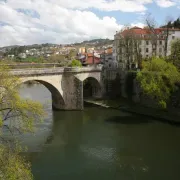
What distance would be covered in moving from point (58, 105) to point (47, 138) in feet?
37.9

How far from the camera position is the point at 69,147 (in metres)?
23.9

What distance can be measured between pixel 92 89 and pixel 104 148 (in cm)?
2368

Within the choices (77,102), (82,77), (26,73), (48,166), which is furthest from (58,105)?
(48,166)

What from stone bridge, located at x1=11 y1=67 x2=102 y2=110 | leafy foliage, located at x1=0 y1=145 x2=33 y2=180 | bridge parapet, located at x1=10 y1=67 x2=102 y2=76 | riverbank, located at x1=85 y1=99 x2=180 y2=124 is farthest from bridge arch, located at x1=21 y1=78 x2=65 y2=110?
leafy foliage, located at x1=0 y1=145 x2=33 y2=180

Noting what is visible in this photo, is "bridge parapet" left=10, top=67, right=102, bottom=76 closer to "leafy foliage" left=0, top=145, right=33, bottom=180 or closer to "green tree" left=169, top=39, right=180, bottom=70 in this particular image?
"green tree" left=169, top=39, right=180, bottom=70

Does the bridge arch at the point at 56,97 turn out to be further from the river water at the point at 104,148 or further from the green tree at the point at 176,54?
the green tree at the point at 176,54

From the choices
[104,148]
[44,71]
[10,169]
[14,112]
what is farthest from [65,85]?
[10,169]

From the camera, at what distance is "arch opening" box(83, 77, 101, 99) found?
45.0 meters

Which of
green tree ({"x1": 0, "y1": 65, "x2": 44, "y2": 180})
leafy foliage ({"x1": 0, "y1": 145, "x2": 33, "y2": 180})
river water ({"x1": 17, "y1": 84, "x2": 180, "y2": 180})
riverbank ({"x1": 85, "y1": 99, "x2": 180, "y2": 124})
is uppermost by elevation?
green tree ({"x1": 0, "y1": 65, "x2": 44, "y2": 180})

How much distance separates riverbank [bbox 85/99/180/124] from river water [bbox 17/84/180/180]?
1364 mm

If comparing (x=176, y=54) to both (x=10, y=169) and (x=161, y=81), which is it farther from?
(x=10, y=169)

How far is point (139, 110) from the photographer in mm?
35812

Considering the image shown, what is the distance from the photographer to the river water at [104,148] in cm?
1883

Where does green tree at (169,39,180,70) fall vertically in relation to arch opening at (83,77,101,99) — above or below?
above
